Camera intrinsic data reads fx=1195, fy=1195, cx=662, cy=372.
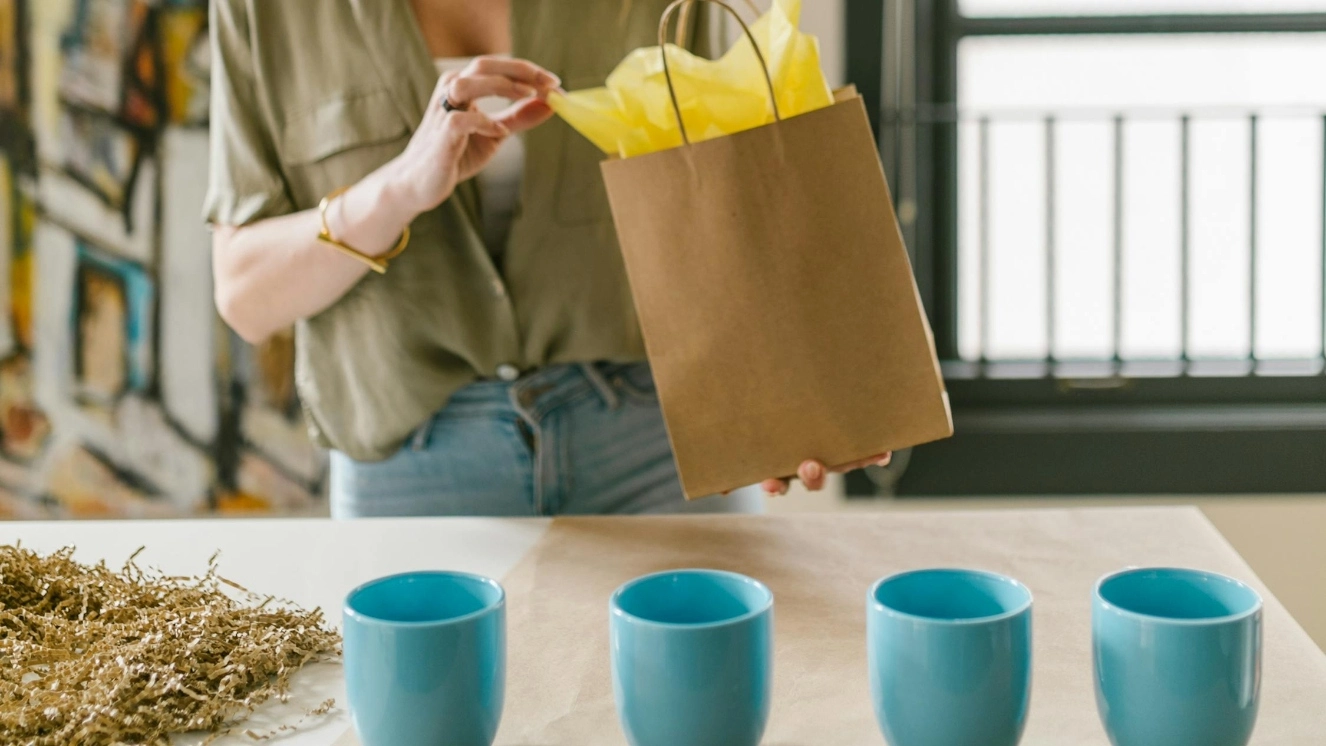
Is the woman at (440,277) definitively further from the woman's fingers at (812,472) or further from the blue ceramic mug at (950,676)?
the blue ceramic mug at (950,676)

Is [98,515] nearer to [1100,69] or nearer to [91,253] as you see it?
[91,253]

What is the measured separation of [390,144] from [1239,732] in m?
0.95

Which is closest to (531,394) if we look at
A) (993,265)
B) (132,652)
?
(132,652)

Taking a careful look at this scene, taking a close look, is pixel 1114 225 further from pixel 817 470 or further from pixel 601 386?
pixel 817 470

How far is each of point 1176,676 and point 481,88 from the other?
0.73 m

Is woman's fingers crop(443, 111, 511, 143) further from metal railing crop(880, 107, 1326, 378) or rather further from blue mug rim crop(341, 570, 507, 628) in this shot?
metal railing crop(880, 107, 1326, 378)

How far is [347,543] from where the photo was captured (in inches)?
43.5

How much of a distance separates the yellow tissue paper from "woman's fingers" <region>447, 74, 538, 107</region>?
0.44 ft

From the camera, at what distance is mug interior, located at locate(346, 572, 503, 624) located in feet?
2.38

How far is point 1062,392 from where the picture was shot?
7.44ft

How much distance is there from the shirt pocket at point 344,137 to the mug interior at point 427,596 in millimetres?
632

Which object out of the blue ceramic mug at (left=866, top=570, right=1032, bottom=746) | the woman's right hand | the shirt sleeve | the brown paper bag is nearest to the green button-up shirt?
the shirt sleeve

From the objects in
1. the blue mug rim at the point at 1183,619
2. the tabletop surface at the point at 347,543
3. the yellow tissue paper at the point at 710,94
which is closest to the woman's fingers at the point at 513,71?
the yellow tissue paper at the point at 710,94

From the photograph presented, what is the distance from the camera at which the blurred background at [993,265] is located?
86.3 inches
